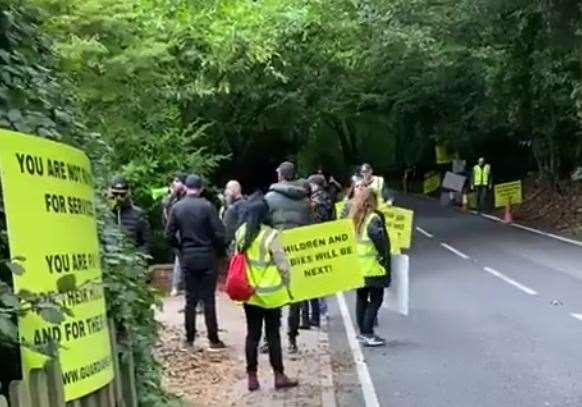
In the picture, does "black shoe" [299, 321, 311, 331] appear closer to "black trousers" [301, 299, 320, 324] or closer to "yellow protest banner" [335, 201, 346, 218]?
"black trousers" [301, 299, 320, 324]

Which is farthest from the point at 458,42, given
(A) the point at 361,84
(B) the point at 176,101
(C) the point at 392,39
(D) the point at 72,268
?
(D) the point at 72,268

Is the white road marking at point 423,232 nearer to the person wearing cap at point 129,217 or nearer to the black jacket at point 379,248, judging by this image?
the black jacket at point 379,248

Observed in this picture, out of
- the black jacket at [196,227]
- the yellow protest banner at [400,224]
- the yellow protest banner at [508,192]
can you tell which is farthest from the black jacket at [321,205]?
the yellow protest banner at [508,192]

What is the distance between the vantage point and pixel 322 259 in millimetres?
10344

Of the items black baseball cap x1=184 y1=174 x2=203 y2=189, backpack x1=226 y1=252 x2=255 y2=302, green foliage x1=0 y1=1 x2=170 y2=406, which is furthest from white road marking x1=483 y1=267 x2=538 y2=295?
green foliage x1=0 y1=1 x2=170 y2=406

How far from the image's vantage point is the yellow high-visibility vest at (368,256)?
37.0ft

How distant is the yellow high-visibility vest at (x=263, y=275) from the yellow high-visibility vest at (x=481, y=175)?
1157 inches

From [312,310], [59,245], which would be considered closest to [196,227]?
[312,310]

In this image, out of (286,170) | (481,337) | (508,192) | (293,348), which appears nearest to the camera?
(286,170)

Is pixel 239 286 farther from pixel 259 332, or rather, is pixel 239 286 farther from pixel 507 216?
pixel 507 216

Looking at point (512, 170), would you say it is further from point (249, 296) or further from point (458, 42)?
point (249, 296)

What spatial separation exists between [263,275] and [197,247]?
2.88 m

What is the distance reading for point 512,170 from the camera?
48000mm

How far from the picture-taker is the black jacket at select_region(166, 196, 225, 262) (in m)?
11.4
